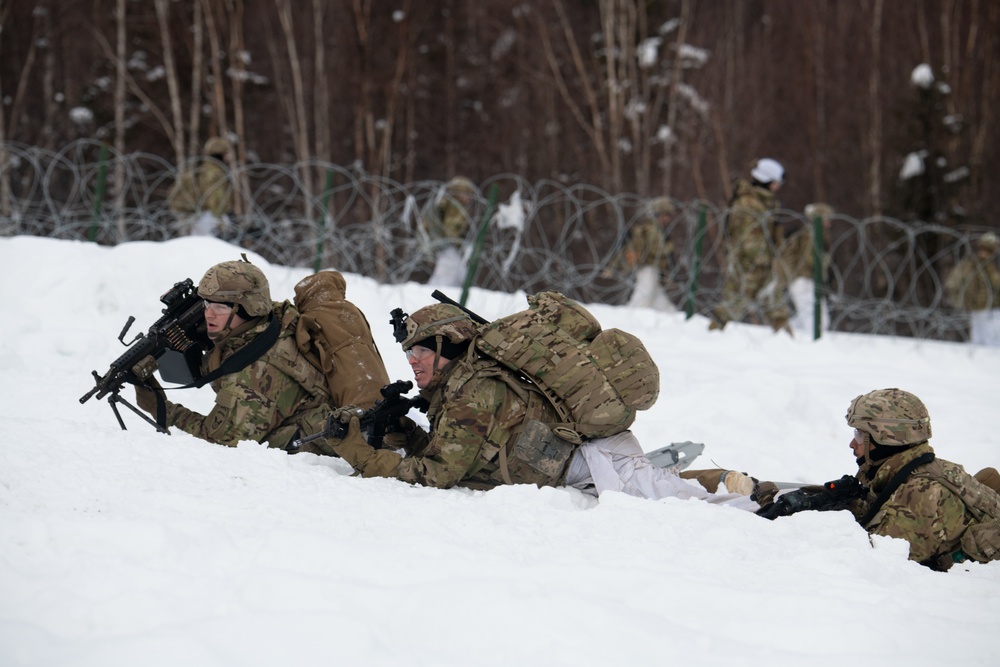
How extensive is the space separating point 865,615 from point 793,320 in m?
7.62

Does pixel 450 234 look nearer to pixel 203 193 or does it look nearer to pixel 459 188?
pixel 459 188

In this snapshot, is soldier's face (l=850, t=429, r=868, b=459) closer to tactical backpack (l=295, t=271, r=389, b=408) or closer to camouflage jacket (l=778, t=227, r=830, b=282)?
tactical backpack (l=295, t=271, r=389, b=408)

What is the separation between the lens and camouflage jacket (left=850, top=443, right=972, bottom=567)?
376cm

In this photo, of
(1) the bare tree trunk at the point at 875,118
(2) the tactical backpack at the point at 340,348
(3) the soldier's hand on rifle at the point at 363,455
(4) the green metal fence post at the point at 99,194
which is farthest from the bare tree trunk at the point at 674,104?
(3) the soldier's hand on rifle at the point at 363,455

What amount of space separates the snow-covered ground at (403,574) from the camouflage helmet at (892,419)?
471mm

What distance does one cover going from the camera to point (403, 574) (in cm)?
290

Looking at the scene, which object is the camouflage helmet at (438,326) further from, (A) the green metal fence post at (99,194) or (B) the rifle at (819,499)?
(A) the green metal fence post at (99,194)

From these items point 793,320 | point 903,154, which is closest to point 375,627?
point 793,320

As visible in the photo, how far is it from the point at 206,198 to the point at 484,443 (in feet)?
18.2

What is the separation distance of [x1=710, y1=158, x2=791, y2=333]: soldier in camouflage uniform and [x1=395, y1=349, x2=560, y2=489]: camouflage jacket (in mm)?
5526

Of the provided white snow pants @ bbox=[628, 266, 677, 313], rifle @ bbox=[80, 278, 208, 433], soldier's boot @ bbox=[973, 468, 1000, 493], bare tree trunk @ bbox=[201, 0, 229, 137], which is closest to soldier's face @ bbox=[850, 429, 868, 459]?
soldier's boot @ bbox=[973, 468, 1000, 493]

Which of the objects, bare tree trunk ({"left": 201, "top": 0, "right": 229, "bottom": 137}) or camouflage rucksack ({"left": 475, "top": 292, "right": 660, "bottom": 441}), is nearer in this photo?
camouflage rucksack ({"left": 475, "top": 292, "right": 660, "bottom": 441})

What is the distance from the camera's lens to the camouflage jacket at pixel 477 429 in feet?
13.1

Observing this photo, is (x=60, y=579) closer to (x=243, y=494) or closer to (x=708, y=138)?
(x=243, y=494)
